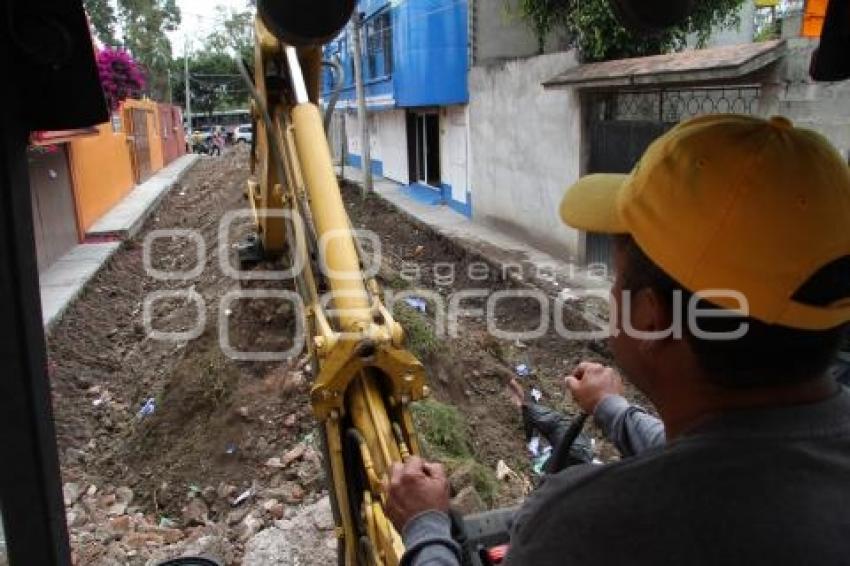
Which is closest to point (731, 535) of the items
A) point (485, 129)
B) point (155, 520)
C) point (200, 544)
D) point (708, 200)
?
point (708, 200)

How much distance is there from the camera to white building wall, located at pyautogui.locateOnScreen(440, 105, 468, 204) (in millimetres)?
16031

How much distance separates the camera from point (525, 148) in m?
12.5

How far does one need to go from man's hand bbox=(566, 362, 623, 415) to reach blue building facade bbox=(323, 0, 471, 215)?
39.8 feet

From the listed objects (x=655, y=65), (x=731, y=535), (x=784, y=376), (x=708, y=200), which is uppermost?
(x=655, y=65)

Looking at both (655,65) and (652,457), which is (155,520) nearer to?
(652,457)

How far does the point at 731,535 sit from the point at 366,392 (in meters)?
2.19

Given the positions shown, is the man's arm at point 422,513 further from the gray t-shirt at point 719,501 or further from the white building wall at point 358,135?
the white building wall at point 358,135

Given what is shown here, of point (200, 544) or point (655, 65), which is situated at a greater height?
point (655, 65)

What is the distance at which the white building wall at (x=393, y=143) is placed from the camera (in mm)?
21000

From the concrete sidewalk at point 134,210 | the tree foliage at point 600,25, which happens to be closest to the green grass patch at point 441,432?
the tree foliage at point 600,25

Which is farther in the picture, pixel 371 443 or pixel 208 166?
pixel 208 166

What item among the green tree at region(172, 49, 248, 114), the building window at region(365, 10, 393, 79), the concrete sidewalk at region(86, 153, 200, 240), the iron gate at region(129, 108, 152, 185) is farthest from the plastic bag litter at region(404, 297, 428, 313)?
the green tree at region(172, 49, 248, 114)

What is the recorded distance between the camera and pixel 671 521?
100 centimetres

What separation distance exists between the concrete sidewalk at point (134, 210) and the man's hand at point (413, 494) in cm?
1351
